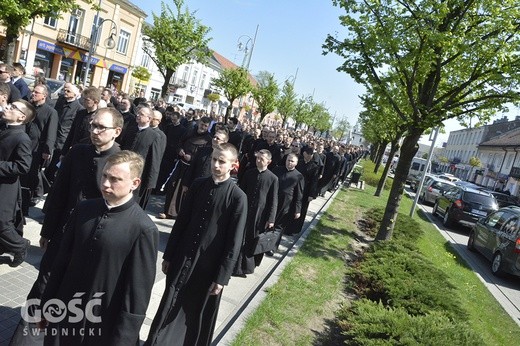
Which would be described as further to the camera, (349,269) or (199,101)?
(199,101)

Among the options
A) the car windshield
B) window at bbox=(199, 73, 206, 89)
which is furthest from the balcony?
the car windshield

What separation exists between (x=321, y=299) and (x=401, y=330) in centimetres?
182

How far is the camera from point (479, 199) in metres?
18.7

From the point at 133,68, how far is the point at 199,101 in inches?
811

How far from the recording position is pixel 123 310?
118 inches

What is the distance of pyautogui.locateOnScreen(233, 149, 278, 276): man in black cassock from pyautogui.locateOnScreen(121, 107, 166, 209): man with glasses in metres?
1.42

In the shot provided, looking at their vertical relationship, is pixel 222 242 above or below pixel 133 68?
below

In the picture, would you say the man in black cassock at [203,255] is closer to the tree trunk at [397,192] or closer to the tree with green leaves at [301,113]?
the tree trunk at [397,192]

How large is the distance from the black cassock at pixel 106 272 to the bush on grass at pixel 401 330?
295 centimetres

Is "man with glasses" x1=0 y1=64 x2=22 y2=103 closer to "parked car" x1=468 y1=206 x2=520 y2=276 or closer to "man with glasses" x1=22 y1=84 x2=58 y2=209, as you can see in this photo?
"man with glasses" x1=22 y1=84 x2=58 y2=209

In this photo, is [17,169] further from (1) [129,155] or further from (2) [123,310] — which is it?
(2) [123,310]

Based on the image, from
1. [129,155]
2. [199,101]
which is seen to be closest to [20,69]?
[129,155]

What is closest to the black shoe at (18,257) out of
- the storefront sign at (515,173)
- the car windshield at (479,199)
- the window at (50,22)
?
the car windshield at (479,199)

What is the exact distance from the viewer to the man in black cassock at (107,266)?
3.05 meters
